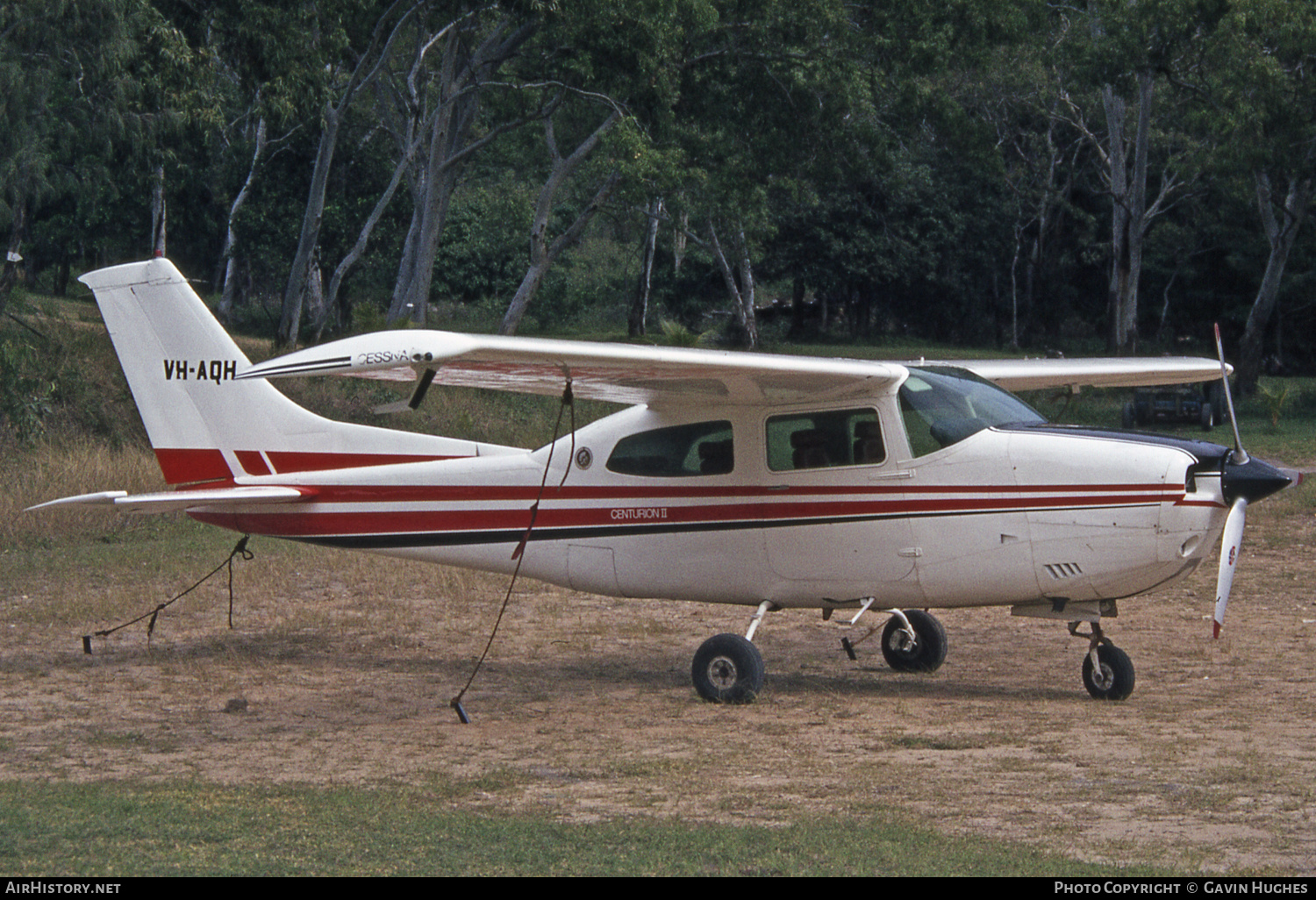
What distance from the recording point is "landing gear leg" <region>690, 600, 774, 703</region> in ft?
32.1

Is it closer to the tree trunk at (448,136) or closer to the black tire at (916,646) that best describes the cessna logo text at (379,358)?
the black tire at (916,646)

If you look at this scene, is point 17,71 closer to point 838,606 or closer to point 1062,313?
point 838,606

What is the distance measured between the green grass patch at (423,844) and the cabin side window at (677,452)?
4.09 meters

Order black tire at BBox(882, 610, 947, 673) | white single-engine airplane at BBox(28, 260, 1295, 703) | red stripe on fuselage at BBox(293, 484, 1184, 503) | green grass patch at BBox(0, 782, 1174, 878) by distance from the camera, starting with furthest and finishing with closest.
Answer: black tire at BBox(882, 610, 947, 673) → red stripe on fuselage at BBox(293, 484, 1184, 503) → white single-engine airplane at BBox(28, 260, 1295, 703) → green grass patch at BBox(0, 782, 1174, 878)

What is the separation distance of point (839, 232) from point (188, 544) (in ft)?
124

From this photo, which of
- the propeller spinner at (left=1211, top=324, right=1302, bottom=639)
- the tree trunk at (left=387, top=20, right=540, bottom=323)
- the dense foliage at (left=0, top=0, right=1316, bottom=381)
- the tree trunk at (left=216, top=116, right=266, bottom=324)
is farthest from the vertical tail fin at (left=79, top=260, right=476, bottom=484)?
the tree trunk at (left=216, top=116, right=266, bottom=324)

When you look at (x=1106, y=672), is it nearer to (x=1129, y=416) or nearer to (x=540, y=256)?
(x=1129, y=416)

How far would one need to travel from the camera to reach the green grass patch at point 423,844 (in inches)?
223

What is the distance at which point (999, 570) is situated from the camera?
9.45m

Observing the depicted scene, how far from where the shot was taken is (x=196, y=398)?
38.8 feet

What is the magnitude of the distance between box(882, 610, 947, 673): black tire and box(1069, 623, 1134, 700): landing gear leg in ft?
5.14

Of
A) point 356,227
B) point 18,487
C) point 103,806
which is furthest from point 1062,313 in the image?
point 103,806

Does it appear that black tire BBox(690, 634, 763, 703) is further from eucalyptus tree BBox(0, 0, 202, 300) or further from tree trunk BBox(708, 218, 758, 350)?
tree trunk BBox(708, 218, 758, 350)

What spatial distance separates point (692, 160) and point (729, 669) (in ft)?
78.9
